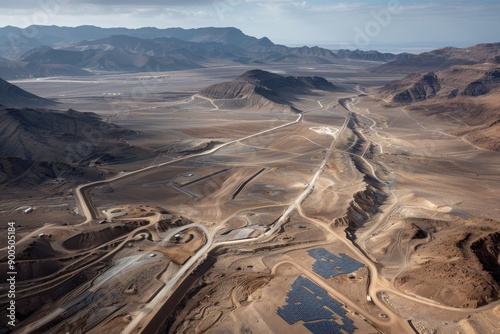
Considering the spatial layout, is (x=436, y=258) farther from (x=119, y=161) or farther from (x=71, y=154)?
(x=71, y=154)

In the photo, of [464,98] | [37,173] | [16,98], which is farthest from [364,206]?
[16,98]

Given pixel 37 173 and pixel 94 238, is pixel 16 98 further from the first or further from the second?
pixel 94 238

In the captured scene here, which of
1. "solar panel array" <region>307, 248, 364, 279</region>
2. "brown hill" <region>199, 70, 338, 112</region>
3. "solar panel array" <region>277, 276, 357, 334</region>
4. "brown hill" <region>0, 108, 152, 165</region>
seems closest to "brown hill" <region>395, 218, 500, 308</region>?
"solar panel array" <region>307, 248, 364, 279</region>

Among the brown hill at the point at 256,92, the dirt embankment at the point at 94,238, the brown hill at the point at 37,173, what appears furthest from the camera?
the brown hill at the point at 256,92

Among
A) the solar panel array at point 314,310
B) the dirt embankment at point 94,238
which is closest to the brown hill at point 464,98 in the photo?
the solar panel array at point 314,310

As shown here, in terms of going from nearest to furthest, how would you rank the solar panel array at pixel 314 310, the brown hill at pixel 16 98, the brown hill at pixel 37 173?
the solar panel array at pixel 314 310, the brown hill at pixel 37 173, the brown hill at pixel 16 98

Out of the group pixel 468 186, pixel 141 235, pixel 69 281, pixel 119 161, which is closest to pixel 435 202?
pixel 468 186

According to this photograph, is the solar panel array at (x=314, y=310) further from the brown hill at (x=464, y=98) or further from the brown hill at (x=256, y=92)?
the brown hill at (x=256, y=92)
